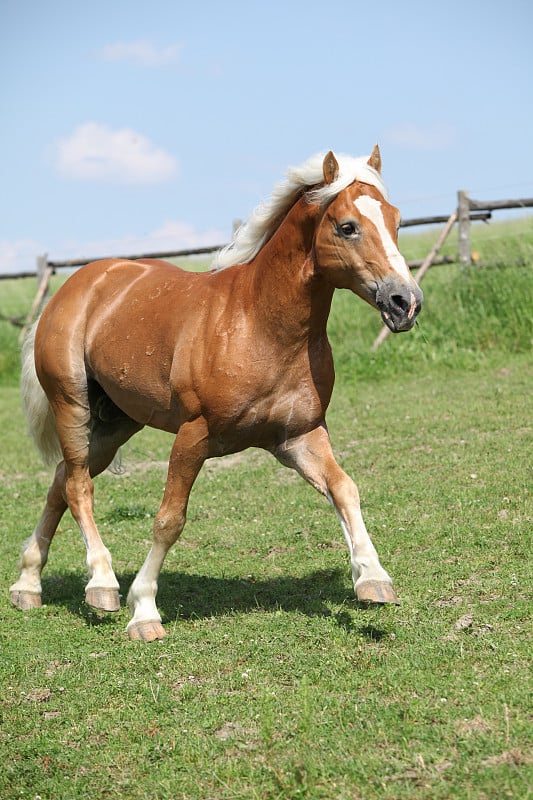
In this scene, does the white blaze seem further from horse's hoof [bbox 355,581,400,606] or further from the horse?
horse's hoof [bbox 355,581,400,606]

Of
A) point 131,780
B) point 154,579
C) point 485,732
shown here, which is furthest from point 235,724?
point 154,579

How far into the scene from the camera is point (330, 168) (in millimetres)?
4770

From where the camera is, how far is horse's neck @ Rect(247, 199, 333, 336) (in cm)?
503

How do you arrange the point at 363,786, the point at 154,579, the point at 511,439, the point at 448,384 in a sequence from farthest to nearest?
the point at 448,384 → the point at 511,439 → the point at 154,579 → the point at 363,786

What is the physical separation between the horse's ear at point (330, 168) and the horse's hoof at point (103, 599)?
2702mm

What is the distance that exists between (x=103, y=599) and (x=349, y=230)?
2591 mm

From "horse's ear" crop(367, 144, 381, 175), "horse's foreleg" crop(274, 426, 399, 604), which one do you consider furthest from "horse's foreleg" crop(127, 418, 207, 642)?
"horse's ear" crop(367, 144, 381, 175)

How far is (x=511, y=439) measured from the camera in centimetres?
883

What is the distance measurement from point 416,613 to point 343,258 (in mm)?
1942

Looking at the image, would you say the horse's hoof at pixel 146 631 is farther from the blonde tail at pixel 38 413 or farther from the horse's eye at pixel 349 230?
the horse's eye at pixel 349 230

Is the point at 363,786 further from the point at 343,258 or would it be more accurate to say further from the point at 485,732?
the point at 343,258

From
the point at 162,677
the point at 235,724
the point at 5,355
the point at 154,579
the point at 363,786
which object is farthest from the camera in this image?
the point at 5,355

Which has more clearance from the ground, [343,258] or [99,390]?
[343,258]

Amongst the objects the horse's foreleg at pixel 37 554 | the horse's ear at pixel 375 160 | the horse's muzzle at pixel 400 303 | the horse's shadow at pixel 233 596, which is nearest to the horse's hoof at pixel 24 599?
the horse's foreleg at pixel 37 554
